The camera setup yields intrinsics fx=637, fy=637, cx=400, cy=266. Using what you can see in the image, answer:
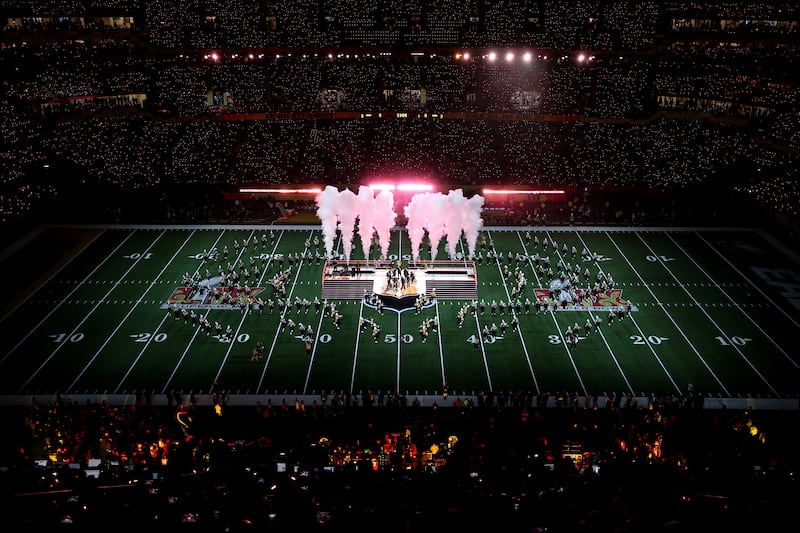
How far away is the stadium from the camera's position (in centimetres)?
1250

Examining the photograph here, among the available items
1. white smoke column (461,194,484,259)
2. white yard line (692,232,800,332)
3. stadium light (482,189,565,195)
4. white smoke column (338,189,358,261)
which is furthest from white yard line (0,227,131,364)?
white yard line (692,232,800,332)

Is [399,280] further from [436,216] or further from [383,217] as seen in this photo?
[436,216]

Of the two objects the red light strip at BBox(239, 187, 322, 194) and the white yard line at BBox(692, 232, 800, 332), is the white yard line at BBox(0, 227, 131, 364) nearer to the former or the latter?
the red light strip at BBox(239, 187, 322, 194)

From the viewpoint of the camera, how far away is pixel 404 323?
25781mm

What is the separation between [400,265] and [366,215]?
3.20 metres

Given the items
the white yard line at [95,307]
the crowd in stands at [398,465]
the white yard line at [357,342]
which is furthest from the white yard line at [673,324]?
the white yard line at [95,307]

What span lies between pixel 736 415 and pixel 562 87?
98.0 feet

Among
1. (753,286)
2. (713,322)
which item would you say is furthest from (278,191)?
(753,286)

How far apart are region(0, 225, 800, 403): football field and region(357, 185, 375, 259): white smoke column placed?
95 cm

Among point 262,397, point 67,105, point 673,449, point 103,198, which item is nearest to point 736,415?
point 673,449

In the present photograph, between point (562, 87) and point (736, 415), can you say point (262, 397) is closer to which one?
point (736, 415)

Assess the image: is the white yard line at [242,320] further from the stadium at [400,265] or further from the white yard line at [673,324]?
the white yard line at [673,324]

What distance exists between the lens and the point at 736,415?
19.6 metres

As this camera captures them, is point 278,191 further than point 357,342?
Yes
